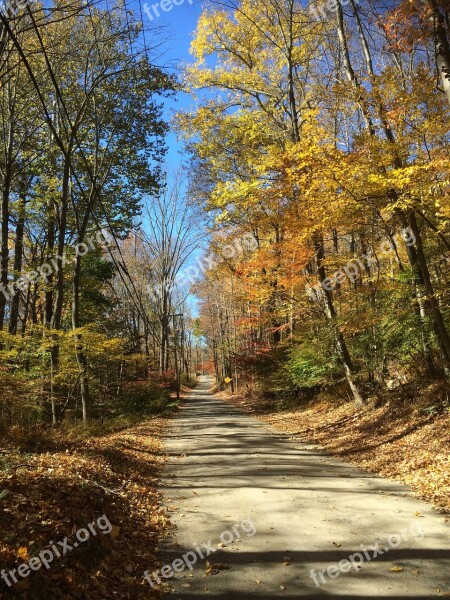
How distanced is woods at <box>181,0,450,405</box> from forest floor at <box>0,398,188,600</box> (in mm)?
6151

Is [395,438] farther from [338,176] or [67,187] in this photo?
[67,187]

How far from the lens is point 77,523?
455cm

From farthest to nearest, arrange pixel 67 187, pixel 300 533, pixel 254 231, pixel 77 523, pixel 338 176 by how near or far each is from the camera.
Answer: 1. pixel 254 231
2. pixel 67 187
3. pixel 338 176
4. pixel 300 533
5. pixel 77 523

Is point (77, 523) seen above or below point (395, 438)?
above

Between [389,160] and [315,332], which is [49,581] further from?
[315,332]

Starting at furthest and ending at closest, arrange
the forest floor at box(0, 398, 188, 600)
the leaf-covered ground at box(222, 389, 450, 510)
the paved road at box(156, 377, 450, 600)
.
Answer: the leaf-covered ground at box(222, 389, 450, 510) → the paved road at box(156, 377, 450, 600) → the forest floor at box(0, 398, 188, 600)

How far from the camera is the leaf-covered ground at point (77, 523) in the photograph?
3584mm

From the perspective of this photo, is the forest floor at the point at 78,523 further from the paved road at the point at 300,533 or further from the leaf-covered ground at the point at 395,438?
the leaf-covered ground at the point at 395,438

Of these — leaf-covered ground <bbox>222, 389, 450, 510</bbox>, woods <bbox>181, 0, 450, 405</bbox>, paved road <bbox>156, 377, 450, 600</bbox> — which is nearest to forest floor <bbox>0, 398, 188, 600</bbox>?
paved road <bbox>156, 377, 450, 600</bbox>

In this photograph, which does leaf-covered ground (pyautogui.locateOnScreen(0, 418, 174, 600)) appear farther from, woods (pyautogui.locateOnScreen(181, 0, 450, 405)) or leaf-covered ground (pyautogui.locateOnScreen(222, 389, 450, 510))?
woods (pyautogui.locateOnScreen(181, 0, 450, 405))

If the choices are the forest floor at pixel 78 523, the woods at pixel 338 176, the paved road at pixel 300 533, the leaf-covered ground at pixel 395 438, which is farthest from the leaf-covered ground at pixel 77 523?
the woods at pixel 338 176

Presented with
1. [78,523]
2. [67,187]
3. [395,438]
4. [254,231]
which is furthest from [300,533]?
[254,231]

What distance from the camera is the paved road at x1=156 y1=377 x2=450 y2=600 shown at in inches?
156

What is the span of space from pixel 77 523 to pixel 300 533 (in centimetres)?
255
